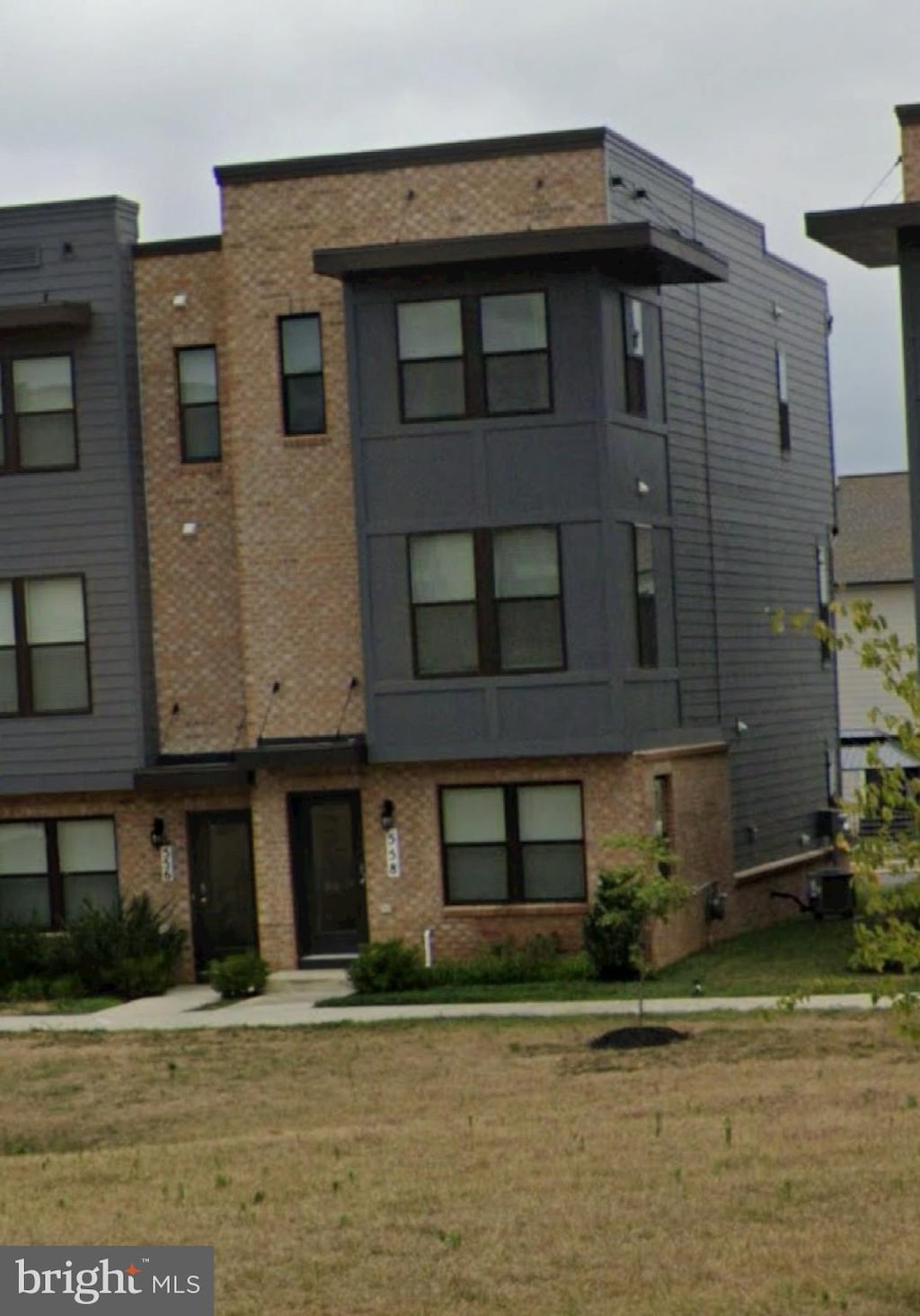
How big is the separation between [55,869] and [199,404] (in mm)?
6450

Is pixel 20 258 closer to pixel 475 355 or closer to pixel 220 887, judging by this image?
pixel 475 355

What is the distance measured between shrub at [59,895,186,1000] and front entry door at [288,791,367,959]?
185cm

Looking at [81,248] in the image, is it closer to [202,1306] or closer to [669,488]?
[669,488]

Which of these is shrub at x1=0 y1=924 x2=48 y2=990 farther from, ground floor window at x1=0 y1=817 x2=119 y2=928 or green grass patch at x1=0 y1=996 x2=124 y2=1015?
ground floor window at x1=0 y1=817 x2=119 y2=928

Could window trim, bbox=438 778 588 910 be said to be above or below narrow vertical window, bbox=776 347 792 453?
below

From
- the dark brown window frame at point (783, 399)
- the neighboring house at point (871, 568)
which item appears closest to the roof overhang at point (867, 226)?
the dark brown window frame at point (783, 399)

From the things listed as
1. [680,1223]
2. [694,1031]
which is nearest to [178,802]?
[694,1031]

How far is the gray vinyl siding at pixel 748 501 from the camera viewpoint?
34312 mm

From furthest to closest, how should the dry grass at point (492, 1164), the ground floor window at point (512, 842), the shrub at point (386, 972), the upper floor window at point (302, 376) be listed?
the upper floor window at point (302, 376) < the ground floor window at point (512, 842) < the shrub at point (386, 972) < the dry grass at point (492, 1164)

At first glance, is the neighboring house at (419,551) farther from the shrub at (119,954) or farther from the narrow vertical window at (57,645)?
the shrub at (119,954)

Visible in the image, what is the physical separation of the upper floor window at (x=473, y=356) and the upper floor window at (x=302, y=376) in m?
1.51

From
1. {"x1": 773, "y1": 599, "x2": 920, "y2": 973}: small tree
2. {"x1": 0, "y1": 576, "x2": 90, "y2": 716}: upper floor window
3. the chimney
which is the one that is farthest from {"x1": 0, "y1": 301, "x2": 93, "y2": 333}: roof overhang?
{"x1": 773, "y1": 599, "x2": 920, "y2": 973}: small tree

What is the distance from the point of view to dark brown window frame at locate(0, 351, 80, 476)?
108 feet

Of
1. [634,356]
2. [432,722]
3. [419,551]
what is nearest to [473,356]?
[634,356]
